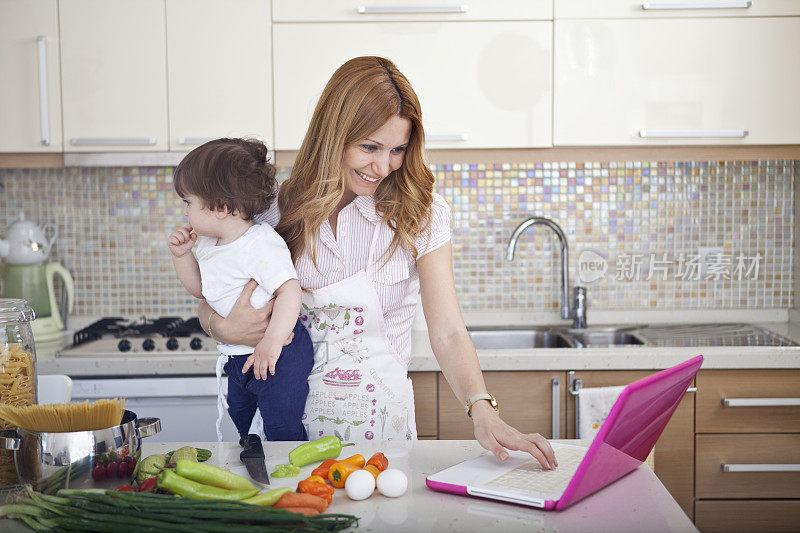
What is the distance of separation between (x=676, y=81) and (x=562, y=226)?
0.66m

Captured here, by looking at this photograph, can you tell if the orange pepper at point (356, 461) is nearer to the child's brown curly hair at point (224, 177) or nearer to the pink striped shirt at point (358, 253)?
the pink striped shirt at point (358, 253)

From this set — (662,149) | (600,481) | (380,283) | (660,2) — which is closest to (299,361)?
(380,283)

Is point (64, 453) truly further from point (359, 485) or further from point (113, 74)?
point (113, 74)

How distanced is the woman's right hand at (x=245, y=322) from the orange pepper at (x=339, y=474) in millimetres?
498

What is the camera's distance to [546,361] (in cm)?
239

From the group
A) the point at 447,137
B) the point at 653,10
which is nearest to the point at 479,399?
the point at 447,137

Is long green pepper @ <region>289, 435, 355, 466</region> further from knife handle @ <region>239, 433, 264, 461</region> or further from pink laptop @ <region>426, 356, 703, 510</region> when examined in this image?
pink laptop @ <region>426, 356, 703, 510</region>

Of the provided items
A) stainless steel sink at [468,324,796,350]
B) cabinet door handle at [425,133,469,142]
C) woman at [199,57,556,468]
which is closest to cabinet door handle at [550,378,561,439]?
stainless steel sink at [468,324,796,350]

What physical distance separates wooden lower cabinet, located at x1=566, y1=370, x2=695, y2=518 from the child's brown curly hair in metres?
1.23

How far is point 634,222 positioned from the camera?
2945mm

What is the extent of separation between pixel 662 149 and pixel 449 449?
1.58 meters

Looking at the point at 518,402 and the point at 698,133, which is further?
the point at 698,133

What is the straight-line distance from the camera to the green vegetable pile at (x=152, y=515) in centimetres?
103

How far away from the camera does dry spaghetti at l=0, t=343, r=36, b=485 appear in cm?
129
